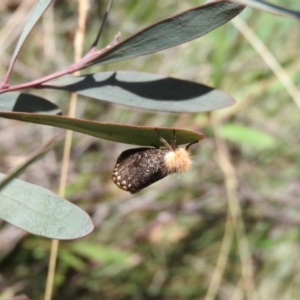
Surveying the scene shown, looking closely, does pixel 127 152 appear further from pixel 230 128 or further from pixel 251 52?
pixel 251 52

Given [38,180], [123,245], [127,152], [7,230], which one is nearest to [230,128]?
[123,245]

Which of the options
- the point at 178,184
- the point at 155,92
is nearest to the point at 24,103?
the point at 155,92

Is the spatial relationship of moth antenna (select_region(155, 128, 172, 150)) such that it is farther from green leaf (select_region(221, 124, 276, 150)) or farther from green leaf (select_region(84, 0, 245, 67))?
green leaf (select_region(221, 124, 276, 150))

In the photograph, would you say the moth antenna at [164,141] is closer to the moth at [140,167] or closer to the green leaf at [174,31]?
the moth at [140,167]

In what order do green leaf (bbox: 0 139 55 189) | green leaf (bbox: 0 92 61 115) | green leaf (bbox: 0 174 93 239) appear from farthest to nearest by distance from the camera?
green leaf (bbox: 0 92 61 115)
green leaf (bbox: 0 174 93 239)
green leaf (bbox: 0 139 55 189)

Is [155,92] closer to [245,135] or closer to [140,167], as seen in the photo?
[140,167]

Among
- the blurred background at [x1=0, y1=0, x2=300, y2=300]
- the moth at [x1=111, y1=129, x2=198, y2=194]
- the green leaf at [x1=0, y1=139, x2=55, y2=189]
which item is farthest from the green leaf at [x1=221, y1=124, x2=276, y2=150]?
the green leaf at [x1=0, y1=139, x2=55, y2=189]
